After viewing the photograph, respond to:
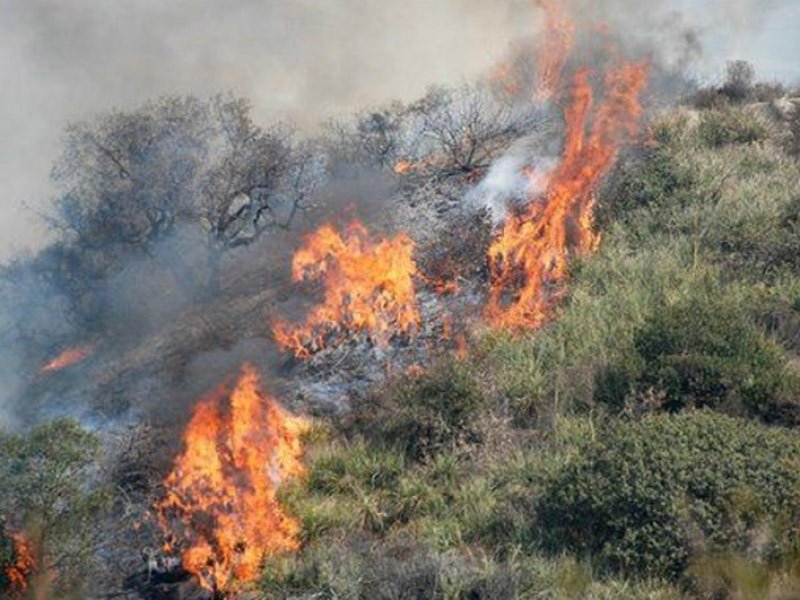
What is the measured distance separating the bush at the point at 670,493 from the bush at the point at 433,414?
2146 millimetres

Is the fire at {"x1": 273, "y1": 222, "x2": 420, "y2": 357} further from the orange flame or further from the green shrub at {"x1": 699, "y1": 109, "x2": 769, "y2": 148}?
the green shrub at {"x1": 699, "y1": 109, "x2": 769, "y2": 148}

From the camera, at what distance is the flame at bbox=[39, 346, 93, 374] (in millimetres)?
16188

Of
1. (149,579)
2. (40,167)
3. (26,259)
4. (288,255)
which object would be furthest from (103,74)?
(149,579)

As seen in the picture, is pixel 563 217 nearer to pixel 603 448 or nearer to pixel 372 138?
pixel 603 448

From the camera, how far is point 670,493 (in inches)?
349

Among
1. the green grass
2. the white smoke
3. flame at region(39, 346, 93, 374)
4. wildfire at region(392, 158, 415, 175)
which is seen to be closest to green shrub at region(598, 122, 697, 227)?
the green grass

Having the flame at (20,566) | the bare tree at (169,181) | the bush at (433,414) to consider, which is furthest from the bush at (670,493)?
the bare tree at (169,181)

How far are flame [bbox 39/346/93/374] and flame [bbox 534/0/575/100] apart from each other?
12.4 meters

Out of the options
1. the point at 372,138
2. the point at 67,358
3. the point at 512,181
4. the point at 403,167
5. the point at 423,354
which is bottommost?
the point at 423,354

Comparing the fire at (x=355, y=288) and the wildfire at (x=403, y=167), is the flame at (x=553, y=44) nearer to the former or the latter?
the wildfire at (x=403, y=167)

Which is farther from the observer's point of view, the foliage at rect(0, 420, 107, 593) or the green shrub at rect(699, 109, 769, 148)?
the green shrub at rect(699, 109, 769, 148)

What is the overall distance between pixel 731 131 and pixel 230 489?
1557cm

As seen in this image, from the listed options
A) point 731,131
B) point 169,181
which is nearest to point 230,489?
point 169,181

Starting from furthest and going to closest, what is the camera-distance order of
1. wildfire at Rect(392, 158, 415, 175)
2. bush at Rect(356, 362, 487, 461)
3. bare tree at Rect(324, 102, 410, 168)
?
bare tree at Rect(324, 102, 410, 168)
wildfire at Rect(392, 158, 415, 175)
bush at Rect(356, 362, 487, 461)
